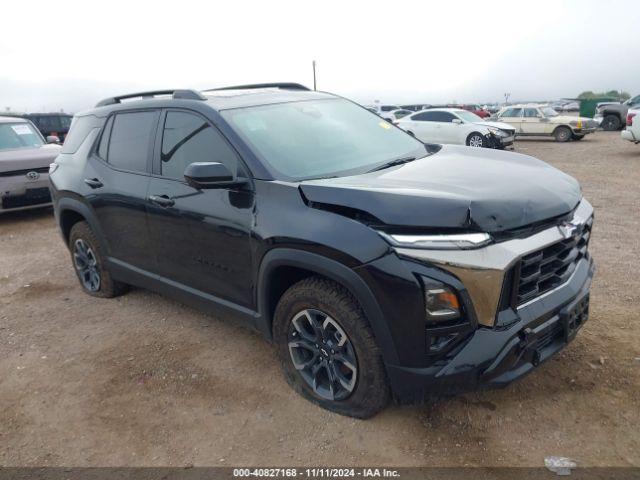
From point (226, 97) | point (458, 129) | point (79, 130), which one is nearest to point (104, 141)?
point (79, 130)

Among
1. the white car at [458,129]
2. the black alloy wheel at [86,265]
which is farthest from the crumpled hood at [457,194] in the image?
the white car at [458,129]

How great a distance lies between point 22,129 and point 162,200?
7.27 meters

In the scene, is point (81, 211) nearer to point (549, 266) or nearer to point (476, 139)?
point (549, 266)

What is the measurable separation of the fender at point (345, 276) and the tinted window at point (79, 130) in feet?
8.65

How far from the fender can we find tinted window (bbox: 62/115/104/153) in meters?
2.64

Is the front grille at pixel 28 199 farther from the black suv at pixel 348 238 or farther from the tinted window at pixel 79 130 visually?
the black suv at pixel 348 238

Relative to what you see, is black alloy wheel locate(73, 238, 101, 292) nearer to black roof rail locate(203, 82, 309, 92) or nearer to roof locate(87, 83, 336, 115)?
roof locate(87, 83, 336, 115)

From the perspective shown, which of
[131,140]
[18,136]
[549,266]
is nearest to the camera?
[549,266]

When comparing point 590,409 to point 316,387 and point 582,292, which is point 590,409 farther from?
point 316,387

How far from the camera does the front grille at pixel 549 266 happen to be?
8.04 ft

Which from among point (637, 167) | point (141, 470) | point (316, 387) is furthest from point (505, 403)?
point (637, 167)

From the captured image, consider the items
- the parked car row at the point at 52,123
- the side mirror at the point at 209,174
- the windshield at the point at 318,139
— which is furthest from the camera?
the parked car row at the point at 52,123

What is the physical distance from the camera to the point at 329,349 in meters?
2.82

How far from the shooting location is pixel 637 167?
1162cm
